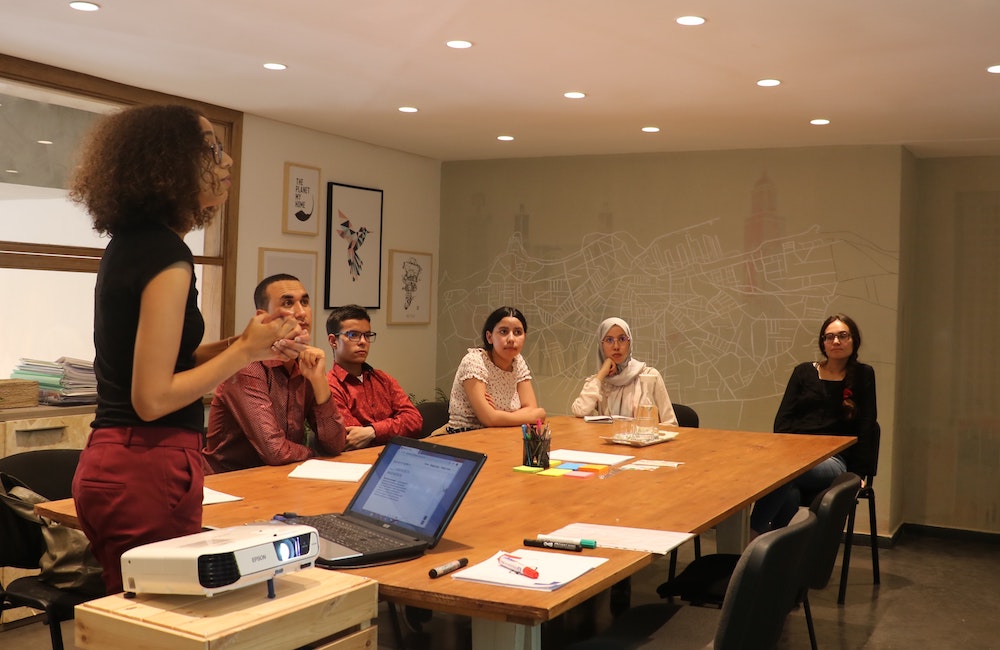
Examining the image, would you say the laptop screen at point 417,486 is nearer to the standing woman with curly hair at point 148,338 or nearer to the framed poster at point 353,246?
→ the standing woman with curly hair at point 148,338

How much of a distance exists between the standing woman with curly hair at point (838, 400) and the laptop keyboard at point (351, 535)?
3047mm

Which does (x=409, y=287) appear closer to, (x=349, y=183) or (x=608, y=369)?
(x=349, y=183)

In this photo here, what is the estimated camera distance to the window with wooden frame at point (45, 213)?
4391 mm

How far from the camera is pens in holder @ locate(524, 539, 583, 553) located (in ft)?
6.95

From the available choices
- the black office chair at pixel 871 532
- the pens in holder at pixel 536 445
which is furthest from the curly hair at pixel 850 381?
the pens in holder at pixel 536 445

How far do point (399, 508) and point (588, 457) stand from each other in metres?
1.40

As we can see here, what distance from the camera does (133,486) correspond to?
5.76ft

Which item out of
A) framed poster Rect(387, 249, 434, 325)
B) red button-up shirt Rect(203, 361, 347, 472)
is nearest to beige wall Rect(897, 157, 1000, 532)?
framed poster Rect(387, 249, 434, 325)

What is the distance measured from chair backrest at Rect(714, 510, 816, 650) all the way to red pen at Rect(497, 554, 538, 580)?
16.3 inches

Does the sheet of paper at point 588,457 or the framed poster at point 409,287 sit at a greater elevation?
the framed poster at point 409,287

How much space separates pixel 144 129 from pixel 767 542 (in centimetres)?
145

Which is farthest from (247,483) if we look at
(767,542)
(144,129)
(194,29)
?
(194,29)

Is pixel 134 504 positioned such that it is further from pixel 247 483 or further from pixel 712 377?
pixel 712 377

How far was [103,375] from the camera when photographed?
1.78 meters
